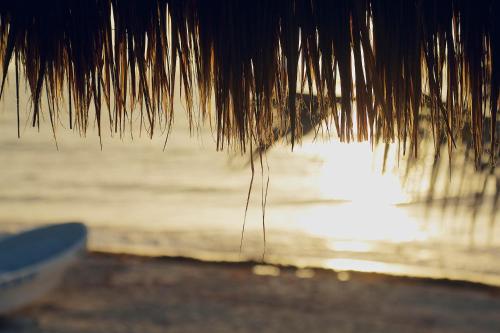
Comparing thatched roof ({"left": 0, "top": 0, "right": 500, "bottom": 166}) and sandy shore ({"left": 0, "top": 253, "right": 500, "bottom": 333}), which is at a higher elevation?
thatched roof ({"left": 0, "top": 0, "right": 500, "bottom": 166})

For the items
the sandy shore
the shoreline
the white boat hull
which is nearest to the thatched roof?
the sandy shore

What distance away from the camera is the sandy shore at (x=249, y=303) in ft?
16.7

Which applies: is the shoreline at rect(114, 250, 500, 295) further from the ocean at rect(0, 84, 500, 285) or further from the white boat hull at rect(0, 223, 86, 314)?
the white boat hull at rect(0, 223, 86, 314)

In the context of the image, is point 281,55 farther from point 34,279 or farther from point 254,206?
point 254,206

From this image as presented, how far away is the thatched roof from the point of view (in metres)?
1.45

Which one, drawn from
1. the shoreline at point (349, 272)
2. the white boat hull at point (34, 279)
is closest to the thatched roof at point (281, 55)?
the white boat hull at point (34, 279)

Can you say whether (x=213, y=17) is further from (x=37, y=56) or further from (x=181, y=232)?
(x=181, y=232)

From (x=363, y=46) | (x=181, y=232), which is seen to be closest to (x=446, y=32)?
(x=363, y=46)

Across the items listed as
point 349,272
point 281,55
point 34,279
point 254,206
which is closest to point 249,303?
point 349,272

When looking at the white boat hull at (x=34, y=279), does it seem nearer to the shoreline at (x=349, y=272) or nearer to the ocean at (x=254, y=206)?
the shoreline at (x=349, y=272)

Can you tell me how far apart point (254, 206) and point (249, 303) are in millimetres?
4206

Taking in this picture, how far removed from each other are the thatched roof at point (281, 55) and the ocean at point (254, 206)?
4260 mm

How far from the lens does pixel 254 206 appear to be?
9.51 meters

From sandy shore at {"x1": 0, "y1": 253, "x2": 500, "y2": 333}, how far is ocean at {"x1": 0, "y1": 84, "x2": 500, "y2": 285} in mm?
374
